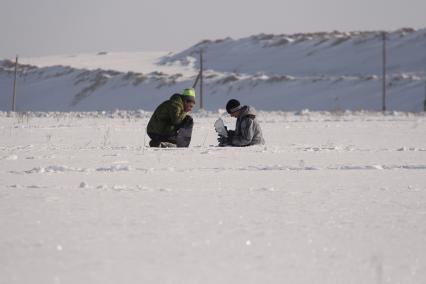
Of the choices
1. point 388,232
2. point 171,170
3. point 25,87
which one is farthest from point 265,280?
point 25,87

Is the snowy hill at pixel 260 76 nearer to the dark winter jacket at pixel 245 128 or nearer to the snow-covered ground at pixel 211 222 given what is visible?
the dark winter jacket at pixel 245 128

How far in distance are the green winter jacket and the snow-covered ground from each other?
2.80 m

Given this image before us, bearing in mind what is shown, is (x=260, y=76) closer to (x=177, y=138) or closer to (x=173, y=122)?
(x=177, y=138)

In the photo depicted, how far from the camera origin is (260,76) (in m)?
63.8

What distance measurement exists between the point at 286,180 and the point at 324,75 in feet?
186

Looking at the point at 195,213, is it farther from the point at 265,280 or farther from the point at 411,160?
the point at 411,160

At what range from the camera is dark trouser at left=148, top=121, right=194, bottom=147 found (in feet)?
A: 35.4

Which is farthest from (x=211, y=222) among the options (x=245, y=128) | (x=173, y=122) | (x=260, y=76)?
(x=260, y=76)

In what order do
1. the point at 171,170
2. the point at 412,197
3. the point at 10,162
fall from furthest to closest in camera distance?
the point at 10,162
the point at 171,170
the point at 412,197

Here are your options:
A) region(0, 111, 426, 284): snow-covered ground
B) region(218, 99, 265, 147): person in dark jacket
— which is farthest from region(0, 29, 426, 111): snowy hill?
region(0, 111, 426, 284): snow-covered ground

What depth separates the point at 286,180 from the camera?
20.8 ft

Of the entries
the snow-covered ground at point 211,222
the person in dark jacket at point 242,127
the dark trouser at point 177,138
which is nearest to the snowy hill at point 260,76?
the person in dark jacket at point 242,127

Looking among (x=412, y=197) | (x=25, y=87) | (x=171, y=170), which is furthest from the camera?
(x=25, y=87)

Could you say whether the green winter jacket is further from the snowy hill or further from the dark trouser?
the snowy hill
